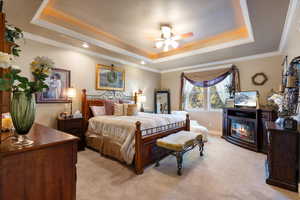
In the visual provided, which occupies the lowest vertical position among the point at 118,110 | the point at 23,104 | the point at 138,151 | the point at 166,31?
the point at 138,151

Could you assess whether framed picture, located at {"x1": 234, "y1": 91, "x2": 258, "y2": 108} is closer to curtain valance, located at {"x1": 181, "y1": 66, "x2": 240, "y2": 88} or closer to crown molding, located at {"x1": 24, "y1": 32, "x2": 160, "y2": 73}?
curtain valance, located at {"x1": 181, "y1": 66, "x2": 240, "y2": 88}

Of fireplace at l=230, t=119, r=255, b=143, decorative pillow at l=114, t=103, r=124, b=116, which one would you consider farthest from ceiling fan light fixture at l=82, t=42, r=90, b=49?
fireplace at l=230, t=119, r=255, b=143

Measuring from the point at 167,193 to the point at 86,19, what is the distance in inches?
139

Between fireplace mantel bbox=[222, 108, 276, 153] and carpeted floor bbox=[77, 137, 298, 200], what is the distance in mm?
574

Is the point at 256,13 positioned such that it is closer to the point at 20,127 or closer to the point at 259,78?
the point at 259,78

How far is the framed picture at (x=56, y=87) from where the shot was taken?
11.3ft

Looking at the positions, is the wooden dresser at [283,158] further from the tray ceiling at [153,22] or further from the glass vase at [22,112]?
the glass vase at [22,112]

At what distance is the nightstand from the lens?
3.37 m

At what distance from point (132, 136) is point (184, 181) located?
1123 mm

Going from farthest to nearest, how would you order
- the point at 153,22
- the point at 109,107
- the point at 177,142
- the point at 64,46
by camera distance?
the point at 109,107, the point at 64,46, the point at 153,22, the point at 177,142

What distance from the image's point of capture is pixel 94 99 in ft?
14.3

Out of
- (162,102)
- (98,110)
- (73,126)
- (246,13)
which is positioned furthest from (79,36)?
(162,102)

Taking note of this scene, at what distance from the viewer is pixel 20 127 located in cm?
107

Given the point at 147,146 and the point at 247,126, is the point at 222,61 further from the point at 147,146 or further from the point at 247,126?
the point at 147,146
